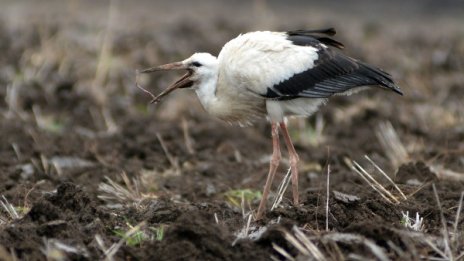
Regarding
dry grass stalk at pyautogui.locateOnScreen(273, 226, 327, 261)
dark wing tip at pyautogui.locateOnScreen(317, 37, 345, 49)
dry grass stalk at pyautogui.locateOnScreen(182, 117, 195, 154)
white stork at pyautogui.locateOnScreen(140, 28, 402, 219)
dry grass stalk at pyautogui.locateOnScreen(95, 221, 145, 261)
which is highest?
dark wing tip at pyautogui.locateOnScreen(317, 37, 345, 49)

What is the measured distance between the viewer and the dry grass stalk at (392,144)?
29.9 feet

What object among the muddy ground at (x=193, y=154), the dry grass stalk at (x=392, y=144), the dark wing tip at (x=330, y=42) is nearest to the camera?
the muddy ground at (x=193, y=154)

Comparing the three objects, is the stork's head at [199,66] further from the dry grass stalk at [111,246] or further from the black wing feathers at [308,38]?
the dry grass stalk at [111,246]

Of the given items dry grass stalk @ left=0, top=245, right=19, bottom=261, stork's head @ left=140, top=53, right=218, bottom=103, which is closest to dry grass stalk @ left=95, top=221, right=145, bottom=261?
dry grass stalk @ left=0, top=245, right=19, bottom=261

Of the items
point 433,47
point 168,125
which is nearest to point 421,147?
point 168,125

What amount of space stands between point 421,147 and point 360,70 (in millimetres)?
Answer: 2953

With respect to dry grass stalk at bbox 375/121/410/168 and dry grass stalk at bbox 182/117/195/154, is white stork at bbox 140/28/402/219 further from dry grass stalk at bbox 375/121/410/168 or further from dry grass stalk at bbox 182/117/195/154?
dry grass stalk at bbox 182/117/195/154

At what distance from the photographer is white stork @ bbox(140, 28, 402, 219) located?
6699 millimetres

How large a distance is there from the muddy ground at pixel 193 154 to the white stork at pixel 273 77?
0.72 meters

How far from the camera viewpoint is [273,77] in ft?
21.9

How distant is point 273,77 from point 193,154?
9.03 ft

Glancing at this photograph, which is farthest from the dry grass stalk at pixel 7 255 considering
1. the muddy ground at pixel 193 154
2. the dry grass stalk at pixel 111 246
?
the dry grass stalk at pixel 111 246

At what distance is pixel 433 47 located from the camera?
15906 mm

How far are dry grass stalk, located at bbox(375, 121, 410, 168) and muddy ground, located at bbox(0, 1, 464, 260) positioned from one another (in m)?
0.03
